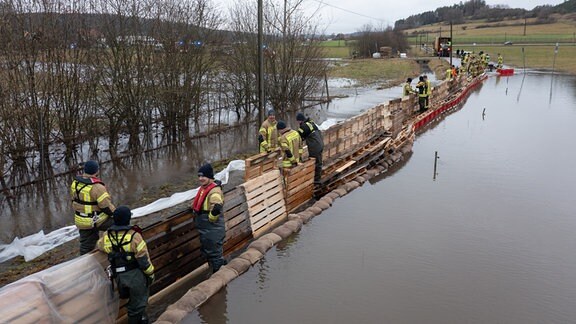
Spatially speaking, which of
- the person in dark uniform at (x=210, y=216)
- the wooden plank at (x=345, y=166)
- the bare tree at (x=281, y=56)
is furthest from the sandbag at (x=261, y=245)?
the bare tree at (x=281, y=56)

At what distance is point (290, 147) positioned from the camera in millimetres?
9820

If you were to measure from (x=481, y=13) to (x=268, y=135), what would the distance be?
187 meters

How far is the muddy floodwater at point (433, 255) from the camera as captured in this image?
21.1ft

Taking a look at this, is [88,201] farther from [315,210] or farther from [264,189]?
[315,210]

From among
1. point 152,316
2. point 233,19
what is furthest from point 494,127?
point 152,316

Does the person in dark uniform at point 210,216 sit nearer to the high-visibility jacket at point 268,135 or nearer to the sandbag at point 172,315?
the sandbag at point 172,315

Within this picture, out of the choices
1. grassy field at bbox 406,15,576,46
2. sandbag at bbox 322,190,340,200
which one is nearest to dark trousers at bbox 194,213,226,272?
sandbag at bbox 322,190,340,200

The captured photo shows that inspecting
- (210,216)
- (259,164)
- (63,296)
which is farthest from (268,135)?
(63,296)

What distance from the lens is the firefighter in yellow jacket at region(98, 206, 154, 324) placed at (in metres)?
5.37

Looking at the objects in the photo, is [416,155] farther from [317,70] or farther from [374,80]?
[374,80]

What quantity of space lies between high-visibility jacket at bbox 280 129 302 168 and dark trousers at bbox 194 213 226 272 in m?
3.01

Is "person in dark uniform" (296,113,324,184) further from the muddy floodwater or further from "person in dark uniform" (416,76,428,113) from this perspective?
"person in dark uniform" (416,76,428,113)

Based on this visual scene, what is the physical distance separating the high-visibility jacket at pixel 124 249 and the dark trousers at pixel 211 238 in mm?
1515

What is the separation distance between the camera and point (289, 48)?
2300 cm
